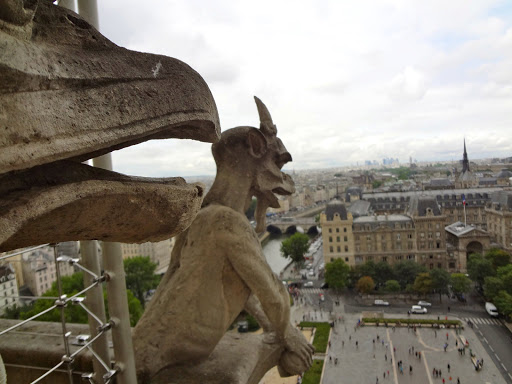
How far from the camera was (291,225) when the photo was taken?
54.4 meters

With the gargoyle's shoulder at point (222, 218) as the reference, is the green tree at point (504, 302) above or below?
below

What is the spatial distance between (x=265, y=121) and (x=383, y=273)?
24.6 meters

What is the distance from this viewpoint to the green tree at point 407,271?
25188 millimetres

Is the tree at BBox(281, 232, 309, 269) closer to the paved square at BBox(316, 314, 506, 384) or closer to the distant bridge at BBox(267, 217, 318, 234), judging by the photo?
the paved square at BBox(316, 314, 506, 384)

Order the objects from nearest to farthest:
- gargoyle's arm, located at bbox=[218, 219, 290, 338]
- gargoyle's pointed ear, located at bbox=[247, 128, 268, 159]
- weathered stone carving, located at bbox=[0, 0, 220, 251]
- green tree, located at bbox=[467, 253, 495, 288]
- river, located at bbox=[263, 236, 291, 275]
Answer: weathered stone carving, located at bbox=[0, 0, 220, 251], gargoyle's arm, located at bbox=[218, 219, 290, 338], gargoyle's pointed ear, located at bbox=[247, 128, 268, 159], green tree, located at bbox=[467, 253, 495, 288], river, located at bbox=[263, 236, 291, 275]

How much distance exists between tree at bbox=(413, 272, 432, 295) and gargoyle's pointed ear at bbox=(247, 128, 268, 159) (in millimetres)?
23059

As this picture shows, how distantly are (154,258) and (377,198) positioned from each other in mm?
21034

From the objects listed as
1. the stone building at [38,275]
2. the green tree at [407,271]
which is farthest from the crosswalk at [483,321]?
the stone building at [38,275]

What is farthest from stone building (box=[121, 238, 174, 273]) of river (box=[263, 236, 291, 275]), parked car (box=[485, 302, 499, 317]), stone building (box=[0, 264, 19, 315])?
stone building (box=[0, 264, 19, 315])

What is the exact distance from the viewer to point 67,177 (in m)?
1.21

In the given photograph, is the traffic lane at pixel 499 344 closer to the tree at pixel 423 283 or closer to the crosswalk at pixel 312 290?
the tree at pixel 423 283

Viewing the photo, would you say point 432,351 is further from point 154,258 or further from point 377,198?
point 154,258

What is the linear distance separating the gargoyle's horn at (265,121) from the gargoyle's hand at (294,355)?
1.56m

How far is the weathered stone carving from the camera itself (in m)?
0.99
